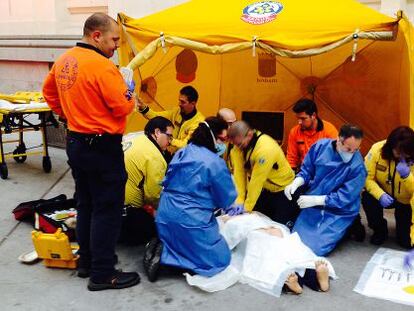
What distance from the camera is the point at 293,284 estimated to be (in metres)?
3.17

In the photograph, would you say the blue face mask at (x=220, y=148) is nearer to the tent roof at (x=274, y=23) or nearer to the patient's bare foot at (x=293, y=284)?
the tent roof at (x=274, y=23)

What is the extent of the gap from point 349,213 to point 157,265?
5.11 feet

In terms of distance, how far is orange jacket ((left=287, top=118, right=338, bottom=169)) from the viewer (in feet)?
15.2

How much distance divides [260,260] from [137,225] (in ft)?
3.40

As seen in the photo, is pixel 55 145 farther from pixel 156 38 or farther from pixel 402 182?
pixel 402 182

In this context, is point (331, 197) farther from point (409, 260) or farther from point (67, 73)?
point (67, 73)

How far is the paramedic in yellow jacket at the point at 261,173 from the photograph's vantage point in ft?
12.9

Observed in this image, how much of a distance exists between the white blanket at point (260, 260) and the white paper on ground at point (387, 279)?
0.81ft

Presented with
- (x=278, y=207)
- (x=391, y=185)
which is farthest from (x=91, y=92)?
(x=391, y=185)

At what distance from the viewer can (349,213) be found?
384cm

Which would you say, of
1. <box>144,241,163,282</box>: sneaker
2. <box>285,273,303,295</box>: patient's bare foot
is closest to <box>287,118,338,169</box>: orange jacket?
<box>285,273,303,295</box>: patient's bare foot

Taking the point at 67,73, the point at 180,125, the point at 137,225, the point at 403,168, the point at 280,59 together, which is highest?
the point at 280,59

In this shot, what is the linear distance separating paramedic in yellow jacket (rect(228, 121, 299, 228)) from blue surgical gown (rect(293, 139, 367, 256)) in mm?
287

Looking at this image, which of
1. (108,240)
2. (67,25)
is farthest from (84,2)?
(108,240)
